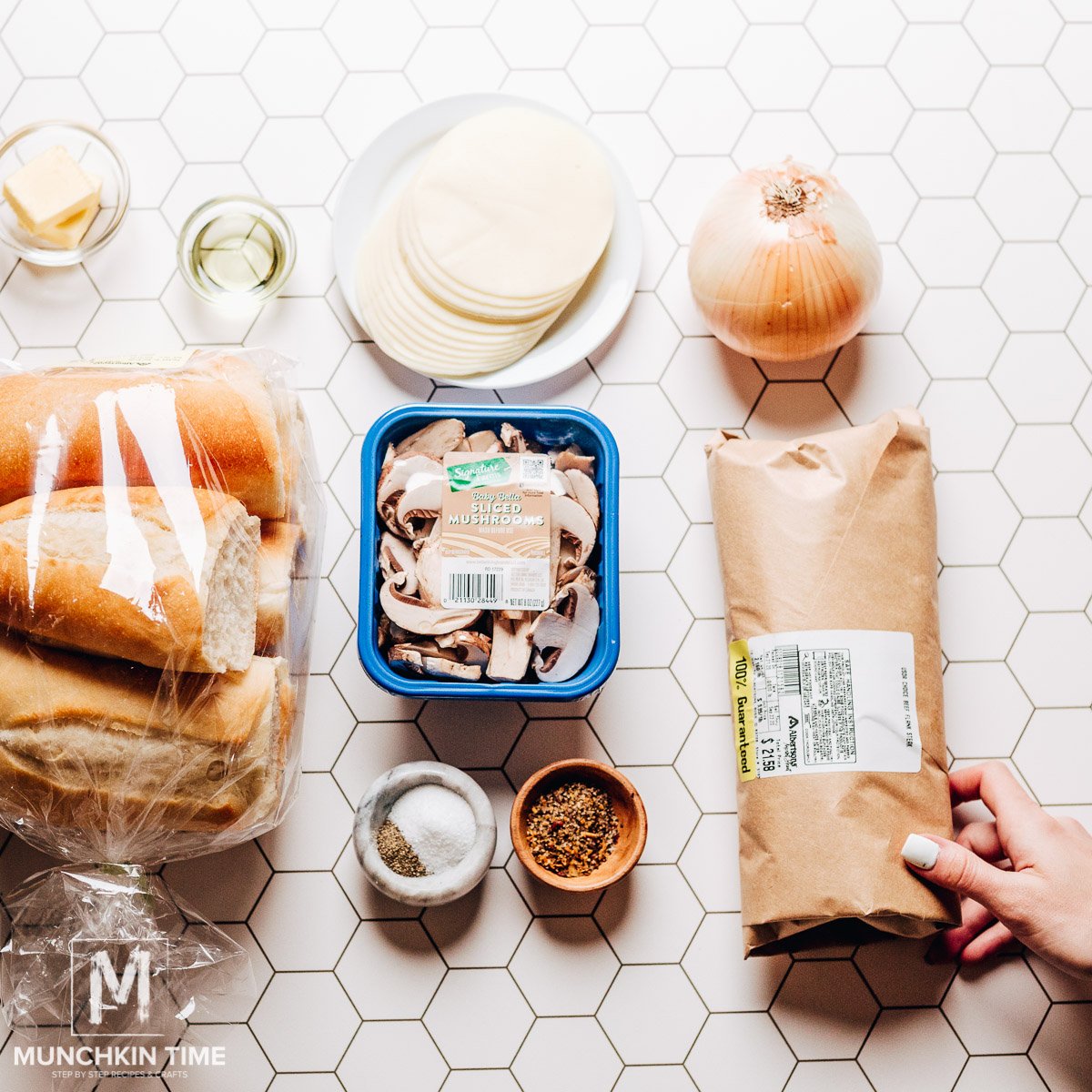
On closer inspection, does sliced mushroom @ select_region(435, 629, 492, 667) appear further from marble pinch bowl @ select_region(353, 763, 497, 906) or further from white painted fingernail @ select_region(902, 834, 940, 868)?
white painted fingernail @ select_region(902, 834, 940, 868)

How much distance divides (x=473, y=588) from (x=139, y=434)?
1.15 ft

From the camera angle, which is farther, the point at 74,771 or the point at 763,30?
the point at 763,30

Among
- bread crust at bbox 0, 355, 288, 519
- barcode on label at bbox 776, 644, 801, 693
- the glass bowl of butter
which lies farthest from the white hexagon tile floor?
bread crust at bbox 0, 355, 288, 519

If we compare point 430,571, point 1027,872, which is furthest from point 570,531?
point 1027,872

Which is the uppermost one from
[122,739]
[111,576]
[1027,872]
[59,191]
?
[59,191]

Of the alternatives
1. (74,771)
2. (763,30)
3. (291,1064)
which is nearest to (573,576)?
(74,771)

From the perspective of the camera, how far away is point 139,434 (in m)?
0.86

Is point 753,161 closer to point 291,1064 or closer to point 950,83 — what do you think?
point 950,83

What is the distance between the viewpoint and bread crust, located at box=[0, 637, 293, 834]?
2.69 feet

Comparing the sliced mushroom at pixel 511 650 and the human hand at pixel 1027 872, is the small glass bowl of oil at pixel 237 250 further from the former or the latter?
the human hand at pixel 1027 872

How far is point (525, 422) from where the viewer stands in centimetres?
106

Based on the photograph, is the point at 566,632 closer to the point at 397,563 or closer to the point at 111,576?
the point at 397,563

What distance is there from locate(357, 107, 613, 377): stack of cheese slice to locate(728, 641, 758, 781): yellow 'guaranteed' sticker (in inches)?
16.9

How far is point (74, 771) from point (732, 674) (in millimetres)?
654
